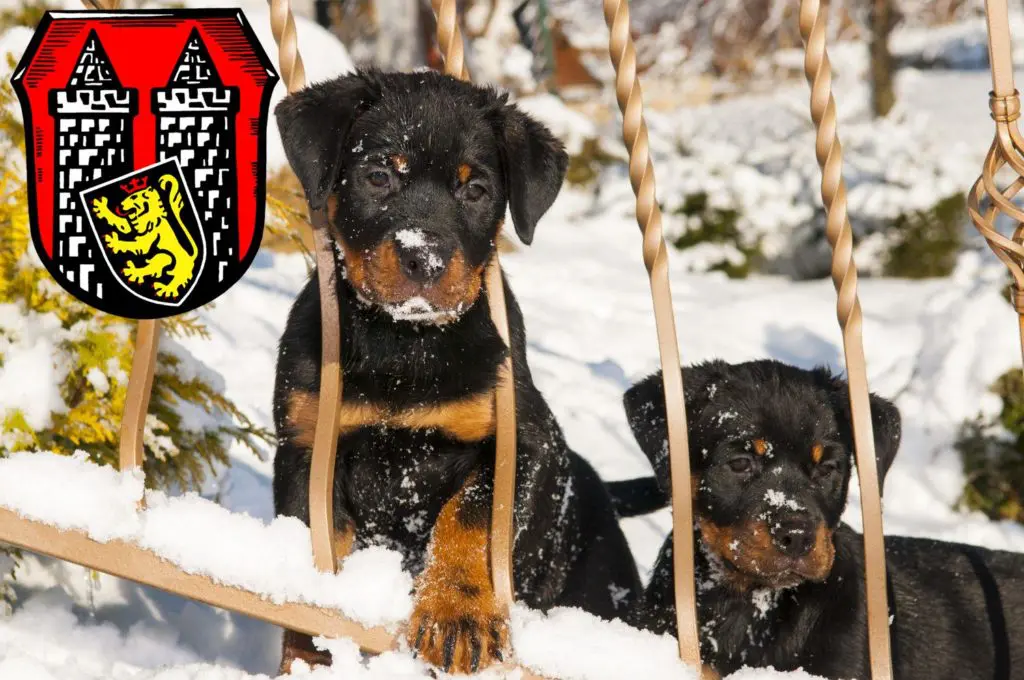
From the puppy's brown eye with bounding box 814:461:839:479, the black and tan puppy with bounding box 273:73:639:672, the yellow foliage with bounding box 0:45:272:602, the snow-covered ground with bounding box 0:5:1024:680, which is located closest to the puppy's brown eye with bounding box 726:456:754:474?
the puppy's brown eye with bounding box 814:461:839:479

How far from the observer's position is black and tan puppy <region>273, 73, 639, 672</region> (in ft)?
8.05

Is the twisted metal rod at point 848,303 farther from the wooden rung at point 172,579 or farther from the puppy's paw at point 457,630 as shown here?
the wooden rung at point 172,579

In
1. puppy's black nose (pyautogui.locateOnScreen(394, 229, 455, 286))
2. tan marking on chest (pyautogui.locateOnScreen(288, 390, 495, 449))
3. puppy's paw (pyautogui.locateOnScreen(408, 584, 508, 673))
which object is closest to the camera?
puppy's paw (pyautogui.locateOnScreen(408, 584, 508, 673))

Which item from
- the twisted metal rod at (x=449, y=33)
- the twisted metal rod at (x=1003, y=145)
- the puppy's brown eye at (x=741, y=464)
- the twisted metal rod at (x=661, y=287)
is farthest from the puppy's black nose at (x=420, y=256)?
the twisted metal rod at (x=1003, y=145)

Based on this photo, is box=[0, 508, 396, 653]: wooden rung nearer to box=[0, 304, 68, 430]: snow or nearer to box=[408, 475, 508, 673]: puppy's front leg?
box=[408, 475, 508, 673]: puppy's front leg

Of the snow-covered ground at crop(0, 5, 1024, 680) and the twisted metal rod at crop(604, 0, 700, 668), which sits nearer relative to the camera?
the twisted metal rod at crop(604, 0, 700, 668)

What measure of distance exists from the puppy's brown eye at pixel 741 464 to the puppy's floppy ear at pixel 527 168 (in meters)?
0.81

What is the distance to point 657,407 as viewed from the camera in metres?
3.00

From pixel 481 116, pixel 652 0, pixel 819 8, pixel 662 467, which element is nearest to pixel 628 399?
pixel 662 467

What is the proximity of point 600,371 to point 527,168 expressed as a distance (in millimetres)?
3366

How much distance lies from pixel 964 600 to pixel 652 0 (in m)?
15.5

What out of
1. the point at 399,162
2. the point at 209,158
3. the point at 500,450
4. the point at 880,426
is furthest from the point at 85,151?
the point at 880,426

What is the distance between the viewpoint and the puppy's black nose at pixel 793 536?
2.61 meters

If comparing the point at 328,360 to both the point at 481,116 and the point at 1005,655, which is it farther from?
the point at 1005,655
